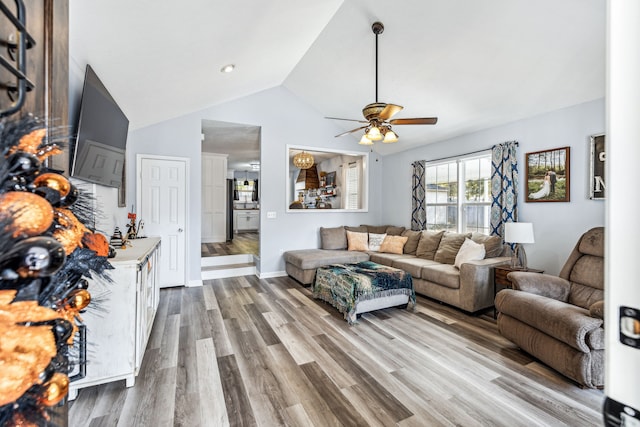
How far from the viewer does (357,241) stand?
5.50 metres

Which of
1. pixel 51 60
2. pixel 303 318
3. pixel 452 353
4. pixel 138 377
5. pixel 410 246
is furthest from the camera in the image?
pixel 410 246

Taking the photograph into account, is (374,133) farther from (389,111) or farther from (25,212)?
(25,212)

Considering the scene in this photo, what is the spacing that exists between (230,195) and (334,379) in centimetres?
782

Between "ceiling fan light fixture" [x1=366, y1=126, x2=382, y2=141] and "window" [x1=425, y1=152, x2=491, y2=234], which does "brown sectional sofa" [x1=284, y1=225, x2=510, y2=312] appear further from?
"ceiling fan light fixture" [x1=366, y1=126, x2=382, y2=141]

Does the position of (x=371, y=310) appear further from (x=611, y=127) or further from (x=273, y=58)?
(x=273, y=58)

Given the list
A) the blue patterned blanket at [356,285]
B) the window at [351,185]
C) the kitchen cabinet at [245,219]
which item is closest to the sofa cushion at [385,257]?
the blue patterned blanket at [356,285]

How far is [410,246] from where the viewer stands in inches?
201

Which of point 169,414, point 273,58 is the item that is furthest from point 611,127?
point 273,58

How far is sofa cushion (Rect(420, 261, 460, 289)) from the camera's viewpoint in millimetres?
3598

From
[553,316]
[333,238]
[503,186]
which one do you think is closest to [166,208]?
[333,238]

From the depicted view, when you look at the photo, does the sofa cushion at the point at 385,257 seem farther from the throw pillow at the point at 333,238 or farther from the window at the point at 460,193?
the window at the point at 460,193

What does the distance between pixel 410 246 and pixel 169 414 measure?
167 inches

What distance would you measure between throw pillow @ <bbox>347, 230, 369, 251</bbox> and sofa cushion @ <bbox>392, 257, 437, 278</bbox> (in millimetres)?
1003

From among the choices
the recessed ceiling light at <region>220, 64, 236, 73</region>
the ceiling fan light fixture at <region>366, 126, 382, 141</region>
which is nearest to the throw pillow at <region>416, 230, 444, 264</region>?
the ceiling fan light fixture at <region>366, 126, 382, 141</region>
